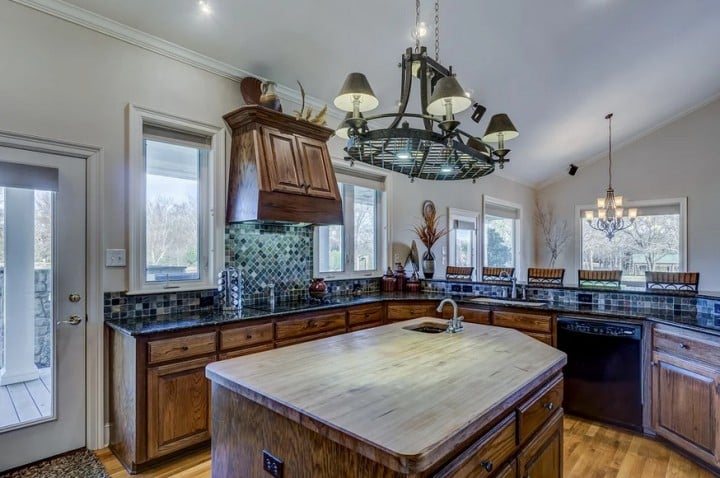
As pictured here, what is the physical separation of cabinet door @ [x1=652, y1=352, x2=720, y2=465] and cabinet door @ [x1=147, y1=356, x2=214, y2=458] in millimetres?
3114

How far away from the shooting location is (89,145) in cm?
269

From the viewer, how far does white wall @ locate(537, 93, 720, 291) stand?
6.31 metres

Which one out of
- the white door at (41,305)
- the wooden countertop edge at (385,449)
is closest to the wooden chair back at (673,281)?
the wooden countertop edge at (385,449)

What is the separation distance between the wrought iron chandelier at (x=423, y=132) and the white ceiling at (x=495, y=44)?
1.29m

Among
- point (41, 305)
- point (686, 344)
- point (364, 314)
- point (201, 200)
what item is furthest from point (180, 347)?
point (686, 344)

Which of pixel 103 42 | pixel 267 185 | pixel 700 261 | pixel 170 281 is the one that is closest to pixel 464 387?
pixel 267 185

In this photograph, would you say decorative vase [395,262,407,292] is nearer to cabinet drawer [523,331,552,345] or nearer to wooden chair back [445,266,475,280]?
wooden chair back [445,266,475,280]

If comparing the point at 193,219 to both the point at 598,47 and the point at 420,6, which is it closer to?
the point at 420,6

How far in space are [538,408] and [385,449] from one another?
92 cm

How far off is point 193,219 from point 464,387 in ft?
8.75

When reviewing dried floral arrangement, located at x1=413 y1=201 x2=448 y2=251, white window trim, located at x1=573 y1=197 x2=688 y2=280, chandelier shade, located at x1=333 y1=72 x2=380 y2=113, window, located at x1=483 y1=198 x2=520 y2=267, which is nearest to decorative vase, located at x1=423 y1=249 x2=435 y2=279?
dried floral arrangement, located at x1=413 y1=201 x2=448 y2=251

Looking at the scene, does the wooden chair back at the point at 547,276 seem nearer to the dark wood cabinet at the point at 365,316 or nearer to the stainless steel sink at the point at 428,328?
the dark wood cabinet at the point at 365,316

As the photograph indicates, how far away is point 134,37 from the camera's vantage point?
285cm

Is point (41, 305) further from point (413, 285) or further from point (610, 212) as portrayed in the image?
point (610, 212)
